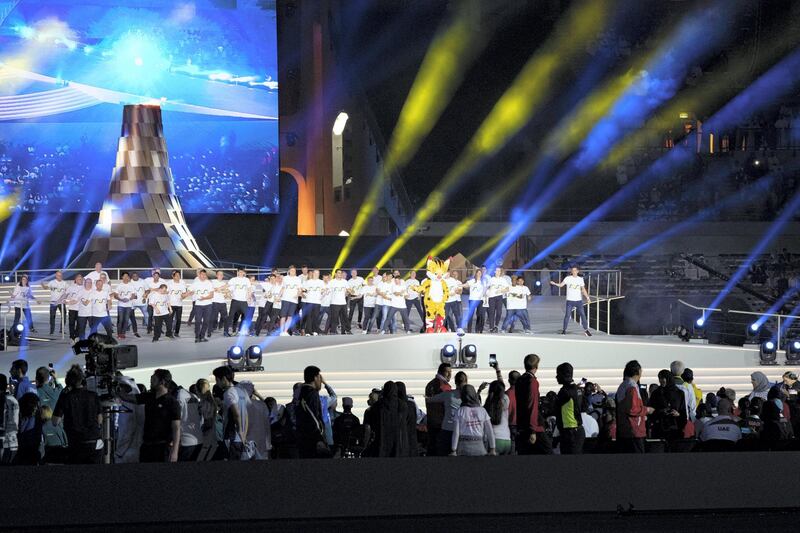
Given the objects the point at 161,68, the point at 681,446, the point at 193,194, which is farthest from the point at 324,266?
the point at 681,446

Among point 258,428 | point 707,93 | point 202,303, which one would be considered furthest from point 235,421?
point 707,93

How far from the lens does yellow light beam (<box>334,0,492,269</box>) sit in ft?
128

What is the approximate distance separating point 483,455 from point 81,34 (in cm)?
2445

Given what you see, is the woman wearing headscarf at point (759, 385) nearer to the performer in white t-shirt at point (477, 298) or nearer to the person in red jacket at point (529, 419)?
the person in red jacket at point (529, 419)

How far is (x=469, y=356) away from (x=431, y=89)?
24742mm

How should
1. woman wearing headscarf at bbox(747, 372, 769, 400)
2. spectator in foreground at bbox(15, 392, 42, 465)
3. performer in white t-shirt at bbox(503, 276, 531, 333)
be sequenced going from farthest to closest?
performer in white t-shirt at bbox(503, 276, 531, 333) < woman wearing headscarf at bbox(747, 372, 769, 400) < spectator in foreground at bbox(15, 392, 42, 465)

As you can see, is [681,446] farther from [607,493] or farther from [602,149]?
[602,149]

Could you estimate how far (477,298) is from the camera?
22984 millimetres

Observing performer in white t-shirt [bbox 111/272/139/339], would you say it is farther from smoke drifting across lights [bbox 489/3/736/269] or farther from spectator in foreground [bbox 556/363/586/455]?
smoke drifting across lights [bbox 489/3/736/269]

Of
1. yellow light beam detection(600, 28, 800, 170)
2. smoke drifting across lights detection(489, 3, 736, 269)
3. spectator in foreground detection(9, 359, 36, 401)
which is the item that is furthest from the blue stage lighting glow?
spectator in foreground detection(9, 359, 36, 401)

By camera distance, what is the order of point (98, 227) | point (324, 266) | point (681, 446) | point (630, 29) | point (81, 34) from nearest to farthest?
point (681, 446), point (98, 227), point (81, 34), point (324, 266), point (630, 29)

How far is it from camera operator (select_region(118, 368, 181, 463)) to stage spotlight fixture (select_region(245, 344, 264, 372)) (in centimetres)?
831

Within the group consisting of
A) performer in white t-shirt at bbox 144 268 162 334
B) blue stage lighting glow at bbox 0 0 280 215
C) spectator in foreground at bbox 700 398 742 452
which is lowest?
spectator in foreground at bbox 700 398 742 452

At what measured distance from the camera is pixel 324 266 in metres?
34.5
